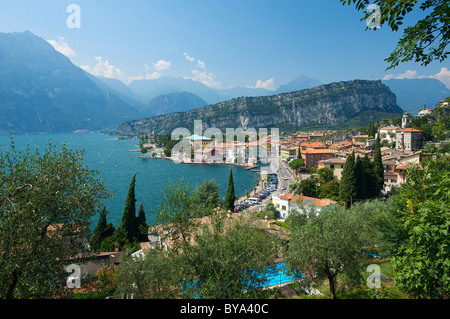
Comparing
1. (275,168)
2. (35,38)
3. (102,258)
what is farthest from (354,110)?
(35,38)

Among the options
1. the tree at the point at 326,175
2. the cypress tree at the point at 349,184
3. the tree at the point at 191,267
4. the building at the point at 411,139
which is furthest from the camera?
the building at the point at 411,139

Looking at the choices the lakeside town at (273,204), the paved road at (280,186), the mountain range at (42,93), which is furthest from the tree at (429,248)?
the mountain range at (42,93)

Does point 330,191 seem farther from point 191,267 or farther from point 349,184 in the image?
point 191,267

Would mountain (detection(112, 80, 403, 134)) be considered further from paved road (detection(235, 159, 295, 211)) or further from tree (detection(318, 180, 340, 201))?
tree (detection(318, 180, 340, 201))

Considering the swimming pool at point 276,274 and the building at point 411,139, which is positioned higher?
the building at point 411,139

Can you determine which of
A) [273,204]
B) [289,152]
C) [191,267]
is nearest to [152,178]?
[273,204]

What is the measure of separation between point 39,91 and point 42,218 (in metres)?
198

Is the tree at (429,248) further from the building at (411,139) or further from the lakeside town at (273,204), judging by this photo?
the building at (411,139)

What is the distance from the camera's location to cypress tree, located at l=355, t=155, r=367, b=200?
19.1 meters

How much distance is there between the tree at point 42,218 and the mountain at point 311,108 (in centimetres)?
11526

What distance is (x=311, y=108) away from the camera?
121 m

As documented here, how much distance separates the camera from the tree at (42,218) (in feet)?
11.0
